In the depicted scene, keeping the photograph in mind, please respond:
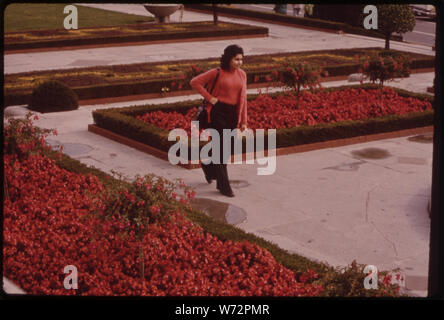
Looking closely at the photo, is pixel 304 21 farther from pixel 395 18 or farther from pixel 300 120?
pixel 300 120

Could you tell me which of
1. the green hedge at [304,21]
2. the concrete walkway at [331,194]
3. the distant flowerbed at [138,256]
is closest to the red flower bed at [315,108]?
the concrete walkway at [331,194]

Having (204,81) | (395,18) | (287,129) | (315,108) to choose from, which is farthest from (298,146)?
(395,18)

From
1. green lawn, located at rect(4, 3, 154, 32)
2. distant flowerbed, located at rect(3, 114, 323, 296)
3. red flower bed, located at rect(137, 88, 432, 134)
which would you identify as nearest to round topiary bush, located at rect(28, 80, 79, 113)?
red flower bed, located at rect(137, 88, 432, 134)

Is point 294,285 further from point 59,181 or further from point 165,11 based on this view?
point 165,11

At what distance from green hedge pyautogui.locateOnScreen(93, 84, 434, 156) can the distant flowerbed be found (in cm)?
447

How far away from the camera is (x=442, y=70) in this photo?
331 centimetres

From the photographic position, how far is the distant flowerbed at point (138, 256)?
6.70 m

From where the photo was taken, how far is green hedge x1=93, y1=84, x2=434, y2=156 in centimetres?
1291

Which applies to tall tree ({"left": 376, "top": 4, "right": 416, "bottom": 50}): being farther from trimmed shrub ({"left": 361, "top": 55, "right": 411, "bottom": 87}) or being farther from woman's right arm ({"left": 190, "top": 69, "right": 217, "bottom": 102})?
woman's right arm ({"left": 190, "top": 69, "right": 217, "bottom": 102})

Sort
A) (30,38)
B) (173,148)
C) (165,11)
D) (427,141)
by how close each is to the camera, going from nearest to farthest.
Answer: (173,148)
(427,141)
(30,38)
(165,11)
